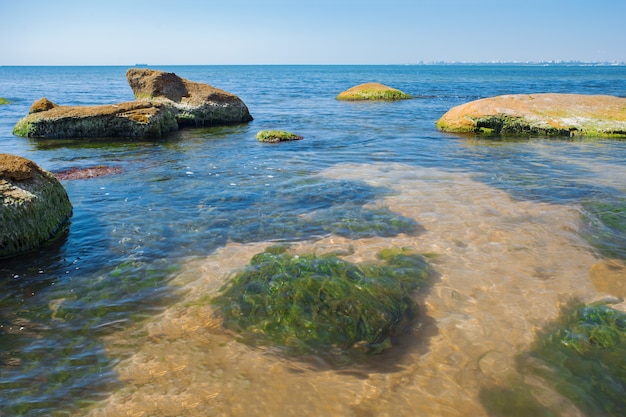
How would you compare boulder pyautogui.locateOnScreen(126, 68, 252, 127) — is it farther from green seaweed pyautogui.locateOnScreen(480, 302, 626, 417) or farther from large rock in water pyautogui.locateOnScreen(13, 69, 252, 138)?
green seaweed pyautogui.locateOnScreen(480, 302, 626, 417)

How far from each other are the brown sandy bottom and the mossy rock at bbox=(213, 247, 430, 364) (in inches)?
7.7

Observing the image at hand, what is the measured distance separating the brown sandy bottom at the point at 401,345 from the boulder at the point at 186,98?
15473 mm

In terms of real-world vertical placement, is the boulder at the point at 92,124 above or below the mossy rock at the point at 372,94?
below

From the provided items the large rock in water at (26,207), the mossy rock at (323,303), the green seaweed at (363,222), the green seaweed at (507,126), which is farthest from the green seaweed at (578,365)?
the green seaweed at (507,126)

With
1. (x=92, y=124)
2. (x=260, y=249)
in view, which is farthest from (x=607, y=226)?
(x=92, y=124)

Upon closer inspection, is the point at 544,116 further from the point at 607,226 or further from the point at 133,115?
the point at 133,115

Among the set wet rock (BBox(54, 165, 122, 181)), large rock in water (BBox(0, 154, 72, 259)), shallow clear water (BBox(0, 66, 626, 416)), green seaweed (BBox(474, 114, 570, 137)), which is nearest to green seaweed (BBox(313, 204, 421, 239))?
shallow clear water (BBox(0, 66, 626, 416))

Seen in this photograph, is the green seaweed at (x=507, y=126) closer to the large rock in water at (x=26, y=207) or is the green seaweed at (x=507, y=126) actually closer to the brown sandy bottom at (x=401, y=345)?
the brown sandy bottom at (x=401, y=345)

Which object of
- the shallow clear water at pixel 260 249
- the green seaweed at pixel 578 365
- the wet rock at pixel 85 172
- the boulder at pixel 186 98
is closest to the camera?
the green seaweed at pixel 578 365

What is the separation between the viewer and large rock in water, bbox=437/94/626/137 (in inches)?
632

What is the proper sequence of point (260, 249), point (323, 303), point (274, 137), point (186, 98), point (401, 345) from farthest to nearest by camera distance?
point (186, 98) < point (274, 137) < point (260, 249) < point (323, 303) < point (401, 345)

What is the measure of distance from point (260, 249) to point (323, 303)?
1912 millimetres

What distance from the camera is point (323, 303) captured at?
4.73 meters

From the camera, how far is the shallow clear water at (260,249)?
11.8 ft
